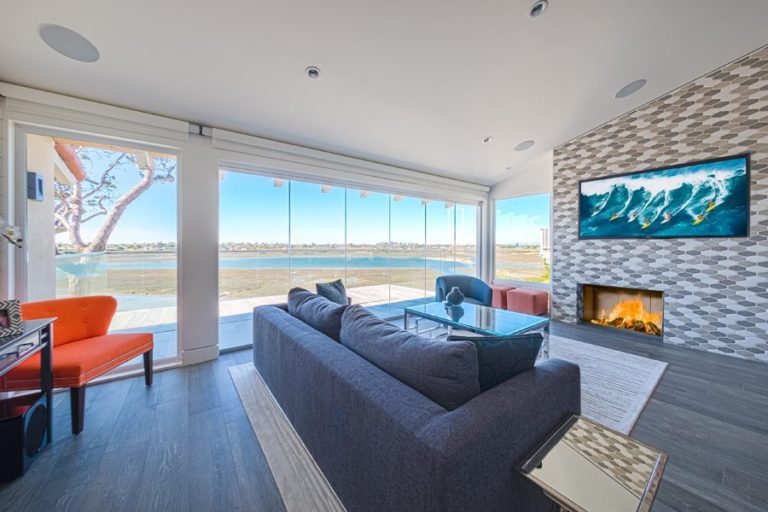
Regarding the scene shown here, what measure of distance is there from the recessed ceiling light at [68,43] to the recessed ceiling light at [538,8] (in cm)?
327

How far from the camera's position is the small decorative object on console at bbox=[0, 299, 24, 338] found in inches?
61.7

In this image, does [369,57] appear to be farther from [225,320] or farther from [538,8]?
[225,320]

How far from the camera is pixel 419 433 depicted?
913 millimetres

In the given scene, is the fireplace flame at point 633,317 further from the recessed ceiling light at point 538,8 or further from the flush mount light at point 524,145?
the recessed ceiling light at point 538,8

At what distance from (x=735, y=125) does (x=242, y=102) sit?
555 cm

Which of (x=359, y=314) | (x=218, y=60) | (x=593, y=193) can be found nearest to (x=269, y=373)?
(x=359, y=314)

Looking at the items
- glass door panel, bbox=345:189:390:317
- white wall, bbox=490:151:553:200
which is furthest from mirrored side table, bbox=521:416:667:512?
white wall, bbox=490:151:553:200

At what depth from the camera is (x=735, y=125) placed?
3275 millimetres

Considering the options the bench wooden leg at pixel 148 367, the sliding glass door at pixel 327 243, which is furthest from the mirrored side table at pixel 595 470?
the sliding glass door at pixel 327 243

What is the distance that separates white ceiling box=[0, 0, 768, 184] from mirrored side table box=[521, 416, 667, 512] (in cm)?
277

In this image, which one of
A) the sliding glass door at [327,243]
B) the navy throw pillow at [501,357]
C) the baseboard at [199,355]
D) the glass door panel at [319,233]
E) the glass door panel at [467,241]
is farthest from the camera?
the glass door panel at [467,241]

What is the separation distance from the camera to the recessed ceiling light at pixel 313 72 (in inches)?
97.4

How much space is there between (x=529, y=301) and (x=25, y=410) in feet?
18.4

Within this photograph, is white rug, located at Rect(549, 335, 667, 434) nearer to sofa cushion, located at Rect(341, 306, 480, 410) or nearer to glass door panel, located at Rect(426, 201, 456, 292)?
sofa cushion, located at Rect(341, 306, 480, 410)
